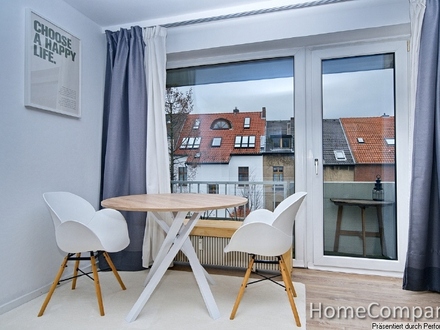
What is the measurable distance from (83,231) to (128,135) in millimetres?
1205

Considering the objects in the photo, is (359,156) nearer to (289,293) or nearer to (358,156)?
(358,156)

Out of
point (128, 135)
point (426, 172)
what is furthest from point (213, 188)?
point (426, 172)

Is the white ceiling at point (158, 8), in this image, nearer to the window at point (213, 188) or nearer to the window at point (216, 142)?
the window at point (216, 142)

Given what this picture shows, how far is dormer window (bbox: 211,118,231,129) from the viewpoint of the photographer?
296 cm

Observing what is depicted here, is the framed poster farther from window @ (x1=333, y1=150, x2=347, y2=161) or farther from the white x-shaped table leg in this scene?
window @ (x1=333, y1=150, x2=347, y2=161)

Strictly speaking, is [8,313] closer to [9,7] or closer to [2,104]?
[2,104]

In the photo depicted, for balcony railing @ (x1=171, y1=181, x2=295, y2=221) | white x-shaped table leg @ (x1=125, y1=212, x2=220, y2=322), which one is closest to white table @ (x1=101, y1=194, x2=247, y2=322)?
white x-shaped table leg @ (x1=125, y1=212, x2=220, y2=322)

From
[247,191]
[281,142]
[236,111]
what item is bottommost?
[247,191]

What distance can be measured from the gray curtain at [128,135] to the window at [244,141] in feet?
2.94

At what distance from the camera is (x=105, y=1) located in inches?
97.3

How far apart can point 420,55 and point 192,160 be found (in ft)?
6.99

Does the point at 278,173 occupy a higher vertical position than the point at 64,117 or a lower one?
lower

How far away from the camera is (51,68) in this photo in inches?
90.4

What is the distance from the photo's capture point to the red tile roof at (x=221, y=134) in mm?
2873
